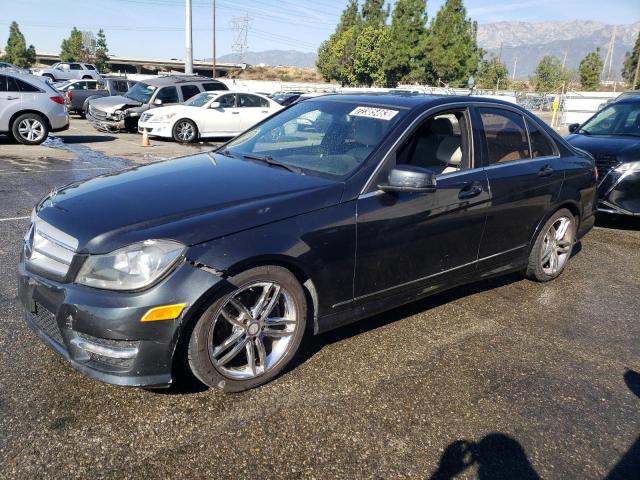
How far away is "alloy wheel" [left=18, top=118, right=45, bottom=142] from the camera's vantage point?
12833 millimetres

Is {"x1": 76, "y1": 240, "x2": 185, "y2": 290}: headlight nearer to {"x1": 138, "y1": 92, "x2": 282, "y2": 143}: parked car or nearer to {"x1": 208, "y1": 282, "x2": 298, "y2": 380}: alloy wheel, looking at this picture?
{"x1": 208, "y1": 282, "x2": 298, "y2": 380}: alloy wheel

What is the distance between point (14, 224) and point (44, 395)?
384cm

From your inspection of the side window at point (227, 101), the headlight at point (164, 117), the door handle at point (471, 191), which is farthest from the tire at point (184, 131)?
the door handle at point (471, 191)

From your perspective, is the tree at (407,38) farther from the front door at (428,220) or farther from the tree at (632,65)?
the front door at (428,220)

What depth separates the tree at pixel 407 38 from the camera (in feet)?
185

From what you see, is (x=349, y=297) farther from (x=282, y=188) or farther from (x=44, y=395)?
(x=44, y=395)

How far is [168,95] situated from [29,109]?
4.99 m

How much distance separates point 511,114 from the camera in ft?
14.9

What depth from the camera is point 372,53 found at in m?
64.9

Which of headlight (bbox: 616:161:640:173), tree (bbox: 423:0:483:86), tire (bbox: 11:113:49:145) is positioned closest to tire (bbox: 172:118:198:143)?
tire (bbox: 11:113:49:145)

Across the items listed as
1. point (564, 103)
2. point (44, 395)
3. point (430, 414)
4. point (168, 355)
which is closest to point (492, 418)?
point (430, 414)

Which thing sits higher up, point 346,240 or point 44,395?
point 346,240

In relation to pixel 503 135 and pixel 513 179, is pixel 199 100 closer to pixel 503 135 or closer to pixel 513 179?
pixel 503 135

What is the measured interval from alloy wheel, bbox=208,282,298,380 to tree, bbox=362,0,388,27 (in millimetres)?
77379
